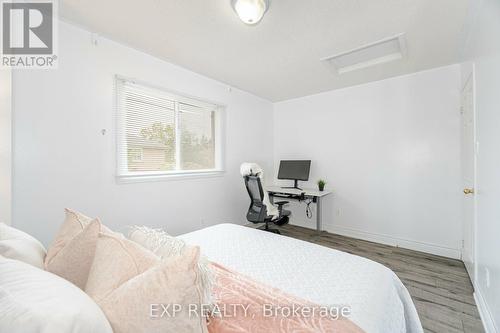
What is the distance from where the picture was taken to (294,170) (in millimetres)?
3912

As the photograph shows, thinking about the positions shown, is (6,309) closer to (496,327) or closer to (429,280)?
(496,327)

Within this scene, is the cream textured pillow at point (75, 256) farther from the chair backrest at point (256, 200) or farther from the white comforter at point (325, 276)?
the chair backrest at point (256, 200)

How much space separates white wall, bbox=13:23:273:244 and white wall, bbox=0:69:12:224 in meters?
0.09

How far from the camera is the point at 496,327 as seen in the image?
4.50 feet

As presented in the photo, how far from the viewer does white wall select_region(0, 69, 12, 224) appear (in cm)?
150

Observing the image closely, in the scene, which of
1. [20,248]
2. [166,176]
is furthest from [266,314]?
[166,176]

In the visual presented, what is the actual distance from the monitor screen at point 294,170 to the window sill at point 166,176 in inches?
49.5

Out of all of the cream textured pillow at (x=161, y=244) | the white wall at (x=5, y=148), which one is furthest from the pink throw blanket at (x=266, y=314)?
the white wall at (x=5, y=148)

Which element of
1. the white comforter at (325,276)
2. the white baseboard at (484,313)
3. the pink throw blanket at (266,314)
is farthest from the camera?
the white baseboard at (484,313)

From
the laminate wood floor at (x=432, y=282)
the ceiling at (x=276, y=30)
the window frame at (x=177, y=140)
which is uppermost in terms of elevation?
the ceiling at (x=276, y=30)

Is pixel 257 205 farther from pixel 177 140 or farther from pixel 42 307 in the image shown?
pixel 42 307

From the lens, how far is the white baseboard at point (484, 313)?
57.9 inches

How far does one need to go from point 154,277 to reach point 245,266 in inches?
30.0

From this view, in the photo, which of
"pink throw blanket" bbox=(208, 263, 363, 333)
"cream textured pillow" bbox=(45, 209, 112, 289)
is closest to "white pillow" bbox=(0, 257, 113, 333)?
"cream textured pillow" bbox=(45, 209, 112, 289)
